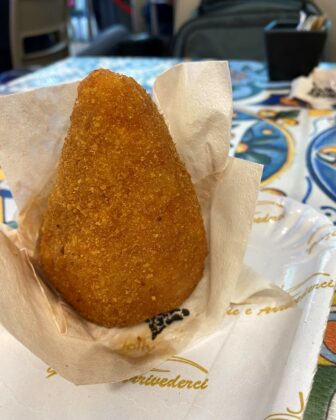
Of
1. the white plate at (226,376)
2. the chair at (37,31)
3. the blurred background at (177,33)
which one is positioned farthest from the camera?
the chair at (37,31)

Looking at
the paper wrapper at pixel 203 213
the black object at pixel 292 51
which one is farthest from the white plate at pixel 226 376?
the black object at pixel 292 51

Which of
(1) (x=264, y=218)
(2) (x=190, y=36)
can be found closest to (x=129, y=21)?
(2) (x=190, y=36)

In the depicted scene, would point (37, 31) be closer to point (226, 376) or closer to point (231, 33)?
point (231, 33)

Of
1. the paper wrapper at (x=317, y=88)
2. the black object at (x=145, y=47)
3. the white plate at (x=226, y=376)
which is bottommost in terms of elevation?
the white plate at (x=226, y=376)

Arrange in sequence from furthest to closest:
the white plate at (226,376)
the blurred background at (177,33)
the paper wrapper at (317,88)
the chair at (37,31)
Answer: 1. the chair at (37,31)
2. the blurred background at (177,33)
3. the paper wrapper at (317,88)
4. the white plate at (226,376)

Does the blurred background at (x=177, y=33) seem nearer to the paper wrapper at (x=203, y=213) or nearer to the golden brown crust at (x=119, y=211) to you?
the paper wrapper at (x=203, y=213)

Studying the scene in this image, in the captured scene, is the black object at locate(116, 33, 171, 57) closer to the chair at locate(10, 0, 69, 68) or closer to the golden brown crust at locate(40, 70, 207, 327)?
the chair at locate(10, 0, 69, 68)
